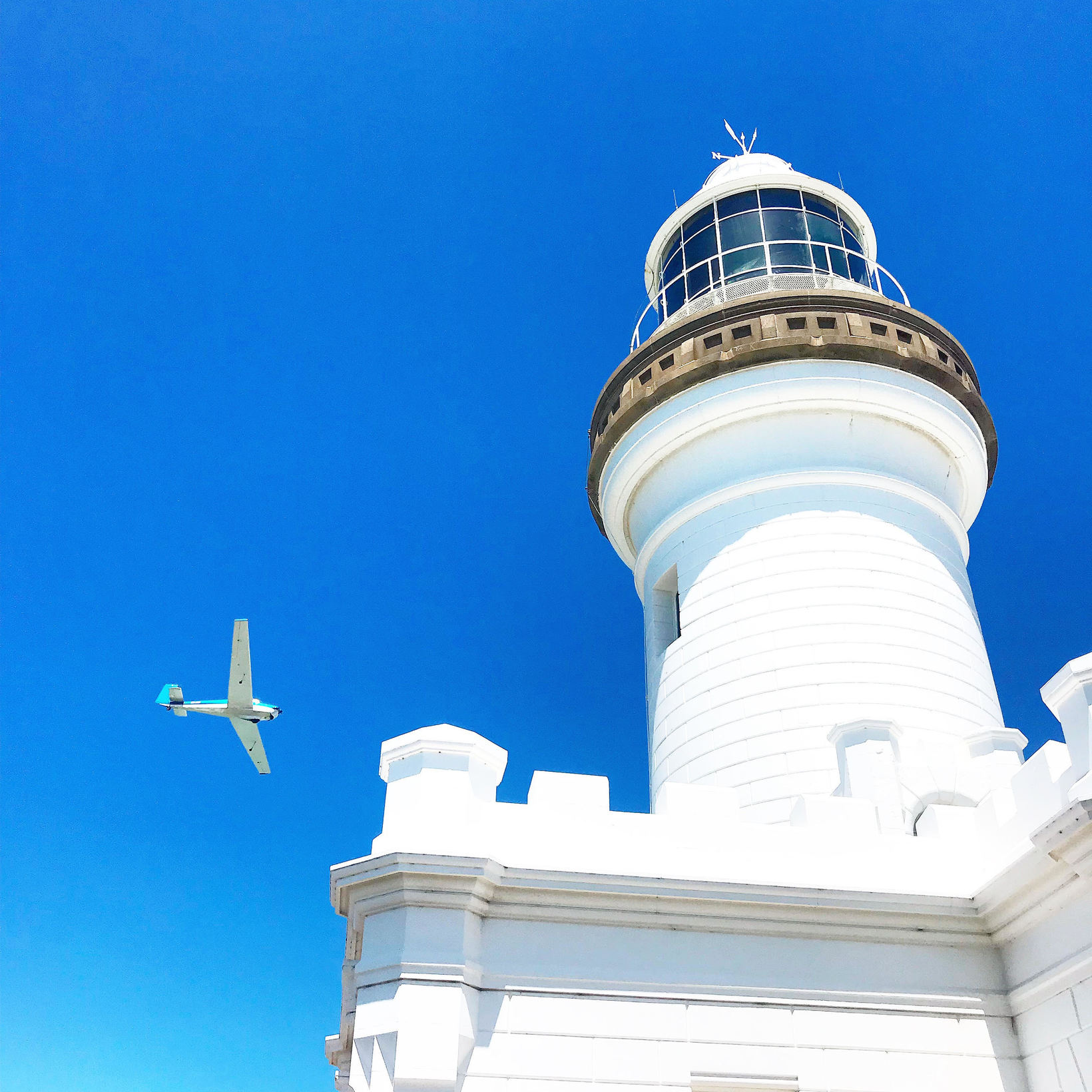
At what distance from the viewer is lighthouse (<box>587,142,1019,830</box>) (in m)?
9.94

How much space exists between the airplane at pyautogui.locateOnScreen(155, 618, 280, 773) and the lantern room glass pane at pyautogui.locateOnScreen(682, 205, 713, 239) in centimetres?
2252

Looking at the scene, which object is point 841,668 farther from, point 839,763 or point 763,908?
point 763,908

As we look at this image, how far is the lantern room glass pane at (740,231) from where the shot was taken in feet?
48.3

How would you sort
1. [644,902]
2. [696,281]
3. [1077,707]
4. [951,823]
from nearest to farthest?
[1077,707] < [644,902] < [951,823] < [696,281]

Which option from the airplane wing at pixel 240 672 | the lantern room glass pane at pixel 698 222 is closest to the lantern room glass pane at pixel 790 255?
the lantern room glass pane at pixel 698 222

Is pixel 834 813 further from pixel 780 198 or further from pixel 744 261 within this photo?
pixel 780 198

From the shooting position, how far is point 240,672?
34.4 m

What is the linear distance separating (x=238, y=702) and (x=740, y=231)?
25.6m

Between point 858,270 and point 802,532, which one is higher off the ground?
point 858,270

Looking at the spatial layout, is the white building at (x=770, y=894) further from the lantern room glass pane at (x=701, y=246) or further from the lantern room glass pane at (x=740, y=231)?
the lantern room glass pane at (x=701, y=246)

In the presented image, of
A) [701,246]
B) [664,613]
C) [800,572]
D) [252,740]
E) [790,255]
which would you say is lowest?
[800,572]

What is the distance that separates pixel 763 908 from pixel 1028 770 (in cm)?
207

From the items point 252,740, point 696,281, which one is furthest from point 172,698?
point 696,281

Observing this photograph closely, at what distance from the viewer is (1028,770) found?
285 inches
